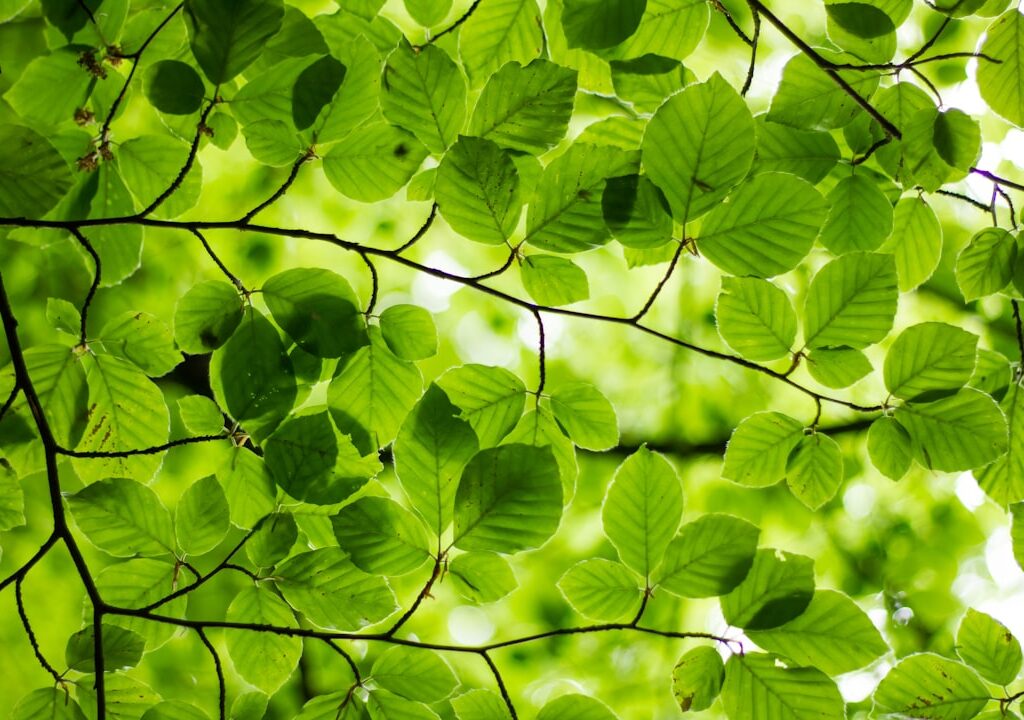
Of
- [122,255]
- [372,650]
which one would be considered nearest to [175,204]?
[122,255]

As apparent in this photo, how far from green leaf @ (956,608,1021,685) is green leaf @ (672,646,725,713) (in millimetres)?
347

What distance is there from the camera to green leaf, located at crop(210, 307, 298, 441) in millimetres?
757

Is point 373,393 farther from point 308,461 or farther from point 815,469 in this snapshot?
point 815,469

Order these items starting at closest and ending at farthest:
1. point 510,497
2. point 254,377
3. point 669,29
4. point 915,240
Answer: point 510,497 → point 254,377 → point 669,29 → point 915,240

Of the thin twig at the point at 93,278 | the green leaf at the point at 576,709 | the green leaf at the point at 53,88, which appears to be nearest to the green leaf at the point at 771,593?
the green leaf at the point at 576,709

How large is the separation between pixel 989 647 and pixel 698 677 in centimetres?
40

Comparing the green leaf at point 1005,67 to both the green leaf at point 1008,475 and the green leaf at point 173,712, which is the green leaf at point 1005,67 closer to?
the green leaf at point 1008,475

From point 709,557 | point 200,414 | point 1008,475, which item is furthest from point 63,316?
point 1008,475

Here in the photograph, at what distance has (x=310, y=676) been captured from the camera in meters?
3.09

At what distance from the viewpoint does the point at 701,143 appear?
0.68 m

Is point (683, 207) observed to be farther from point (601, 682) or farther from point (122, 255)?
point (601, 682)

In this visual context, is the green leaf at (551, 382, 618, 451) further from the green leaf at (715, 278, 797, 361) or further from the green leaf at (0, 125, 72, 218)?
the green leaf at (0, 125, 72, 218)

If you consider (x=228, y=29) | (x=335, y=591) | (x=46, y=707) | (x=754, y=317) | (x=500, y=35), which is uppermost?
(x=500, y=35)

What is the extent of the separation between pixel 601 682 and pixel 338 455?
317 cm
